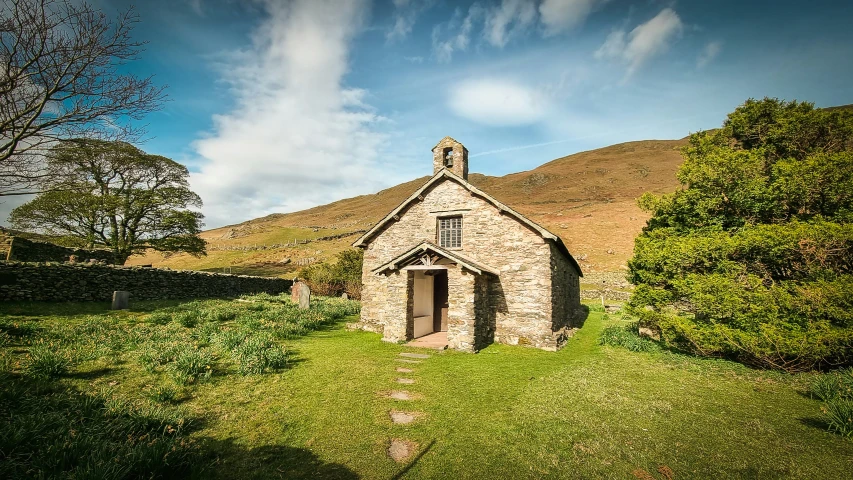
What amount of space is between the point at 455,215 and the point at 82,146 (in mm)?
13656

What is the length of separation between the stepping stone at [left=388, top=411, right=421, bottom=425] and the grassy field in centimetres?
14

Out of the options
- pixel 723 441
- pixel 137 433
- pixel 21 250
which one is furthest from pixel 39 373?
pixel 21 250

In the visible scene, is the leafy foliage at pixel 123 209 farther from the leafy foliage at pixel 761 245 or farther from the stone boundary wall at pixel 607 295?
the stone boundary wall at pixel 607 295

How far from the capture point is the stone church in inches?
551

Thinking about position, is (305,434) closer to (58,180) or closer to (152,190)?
(58,180)

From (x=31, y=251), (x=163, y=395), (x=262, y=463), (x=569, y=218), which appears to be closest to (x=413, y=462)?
(x=262, y=463)

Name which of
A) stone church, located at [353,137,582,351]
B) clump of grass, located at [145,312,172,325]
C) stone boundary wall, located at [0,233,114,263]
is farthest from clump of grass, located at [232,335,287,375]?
stone boundary wall, located at [0,233,114,263]

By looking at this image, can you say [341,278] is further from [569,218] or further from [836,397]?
[569,218]

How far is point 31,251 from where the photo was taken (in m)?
18.5

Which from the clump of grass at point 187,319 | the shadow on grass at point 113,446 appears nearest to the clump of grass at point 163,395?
the shadow on grass at point 113,446

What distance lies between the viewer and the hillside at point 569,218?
47.8 metres

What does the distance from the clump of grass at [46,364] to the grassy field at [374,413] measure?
0.15 feet

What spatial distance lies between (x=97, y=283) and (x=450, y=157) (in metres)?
19.4

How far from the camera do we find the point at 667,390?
29.9 feet
